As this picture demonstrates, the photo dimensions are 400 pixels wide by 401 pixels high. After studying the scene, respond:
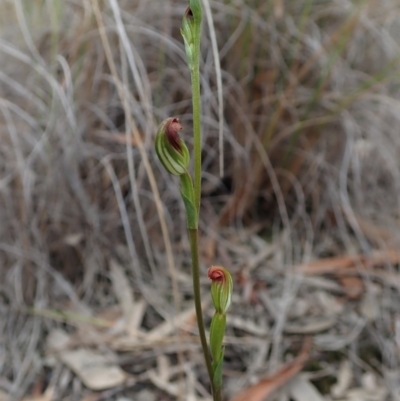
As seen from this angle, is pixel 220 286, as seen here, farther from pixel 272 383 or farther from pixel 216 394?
pixel 272 383

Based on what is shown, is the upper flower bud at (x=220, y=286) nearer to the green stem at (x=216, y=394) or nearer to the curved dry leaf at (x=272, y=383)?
the green stem at (x=216, y=394)

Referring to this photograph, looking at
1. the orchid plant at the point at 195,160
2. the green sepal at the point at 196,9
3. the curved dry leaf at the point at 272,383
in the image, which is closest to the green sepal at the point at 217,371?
the orchid plant at the point at 195,160

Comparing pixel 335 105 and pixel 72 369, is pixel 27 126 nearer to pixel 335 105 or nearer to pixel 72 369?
pixel 72 369

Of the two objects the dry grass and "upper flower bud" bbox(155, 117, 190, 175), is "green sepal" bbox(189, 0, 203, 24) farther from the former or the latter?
the dry grass

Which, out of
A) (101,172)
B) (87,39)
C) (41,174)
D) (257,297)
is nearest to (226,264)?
(257,297)

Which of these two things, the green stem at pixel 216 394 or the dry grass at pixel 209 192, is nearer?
the green stem at pixel 216 394

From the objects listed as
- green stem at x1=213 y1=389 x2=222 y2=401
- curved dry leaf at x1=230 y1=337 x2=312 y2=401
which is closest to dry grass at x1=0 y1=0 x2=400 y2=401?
curved dry leaf at x1=230 y1=337 x2=312 y2=401
